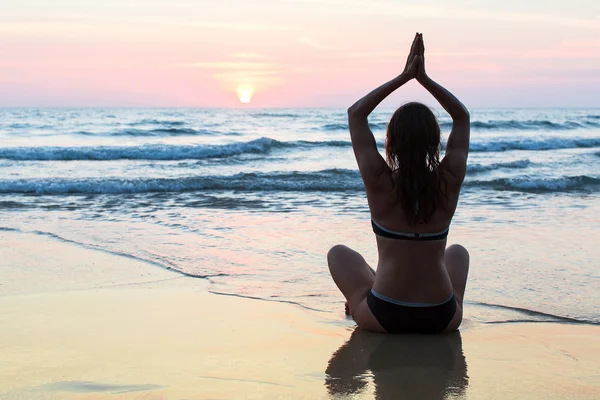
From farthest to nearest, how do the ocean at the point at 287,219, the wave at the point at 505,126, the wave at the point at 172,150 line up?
the wave at the point at 505,126, the wave at the point at 172,150, the ocean at the point at 287,219

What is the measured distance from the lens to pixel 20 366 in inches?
126

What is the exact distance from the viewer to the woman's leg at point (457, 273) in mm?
3779

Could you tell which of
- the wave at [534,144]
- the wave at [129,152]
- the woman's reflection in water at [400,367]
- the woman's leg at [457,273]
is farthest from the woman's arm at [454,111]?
the wave at [534,144]

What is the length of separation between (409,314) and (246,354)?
85cm

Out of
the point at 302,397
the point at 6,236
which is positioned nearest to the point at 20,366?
the point at 302,397

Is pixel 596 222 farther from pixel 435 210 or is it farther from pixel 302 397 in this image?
pixel 302 397

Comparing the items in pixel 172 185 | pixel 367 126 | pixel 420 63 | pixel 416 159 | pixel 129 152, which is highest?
pixel 420 63

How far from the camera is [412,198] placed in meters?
3.34

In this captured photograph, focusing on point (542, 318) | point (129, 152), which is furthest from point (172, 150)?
point (542, 318)

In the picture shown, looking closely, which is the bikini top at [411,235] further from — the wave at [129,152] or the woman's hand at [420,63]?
the wave at [129,152]

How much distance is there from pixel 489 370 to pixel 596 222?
5.71 metres

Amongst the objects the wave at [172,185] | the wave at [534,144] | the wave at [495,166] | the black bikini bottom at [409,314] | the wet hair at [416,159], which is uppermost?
the wet hair at [416,159]

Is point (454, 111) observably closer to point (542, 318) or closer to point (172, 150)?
point (542, 318)

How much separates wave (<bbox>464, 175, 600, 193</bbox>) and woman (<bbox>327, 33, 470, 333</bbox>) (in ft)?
30.0
